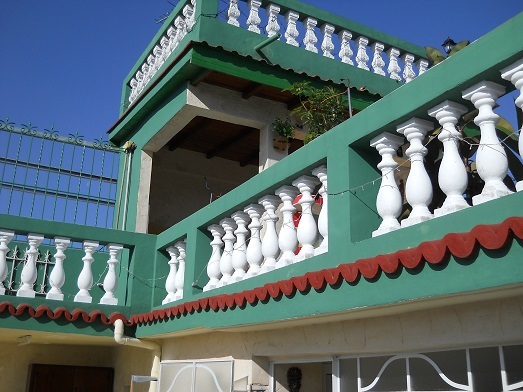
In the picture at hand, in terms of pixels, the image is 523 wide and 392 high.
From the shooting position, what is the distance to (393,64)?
353 inches

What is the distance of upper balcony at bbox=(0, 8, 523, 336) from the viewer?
9.93 feet

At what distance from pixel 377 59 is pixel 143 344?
16.5 feet

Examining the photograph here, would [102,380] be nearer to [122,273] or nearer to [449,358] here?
[122,273]

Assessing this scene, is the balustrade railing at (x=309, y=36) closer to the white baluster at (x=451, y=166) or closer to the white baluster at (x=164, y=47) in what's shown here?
the white baluster at (x=164, y=47)

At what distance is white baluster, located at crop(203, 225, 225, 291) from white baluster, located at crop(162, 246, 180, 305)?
1.00 m

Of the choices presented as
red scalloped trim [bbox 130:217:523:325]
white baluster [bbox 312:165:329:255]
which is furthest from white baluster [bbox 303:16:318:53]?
red scalloped trim [bbox 130:217:523:325]

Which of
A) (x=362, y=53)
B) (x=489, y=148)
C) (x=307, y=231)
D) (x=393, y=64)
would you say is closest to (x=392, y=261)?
(x=489, y=148)

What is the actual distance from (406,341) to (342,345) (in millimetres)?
624

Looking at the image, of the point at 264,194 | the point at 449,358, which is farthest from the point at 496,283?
the point at 264,194

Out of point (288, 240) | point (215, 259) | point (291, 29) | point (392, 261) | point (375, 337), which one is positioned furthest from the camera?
point (291, 29)

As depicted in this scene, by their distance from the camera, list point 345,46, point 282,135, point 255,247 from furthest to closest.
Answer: point 345,46, point 282,135, point 255,247

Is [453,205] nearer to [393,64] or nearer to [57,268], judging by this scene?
[57,268]

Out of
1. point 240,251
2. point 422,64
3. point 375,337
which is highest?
point 422,64

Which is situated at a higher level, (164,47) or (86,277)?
(164,47)
